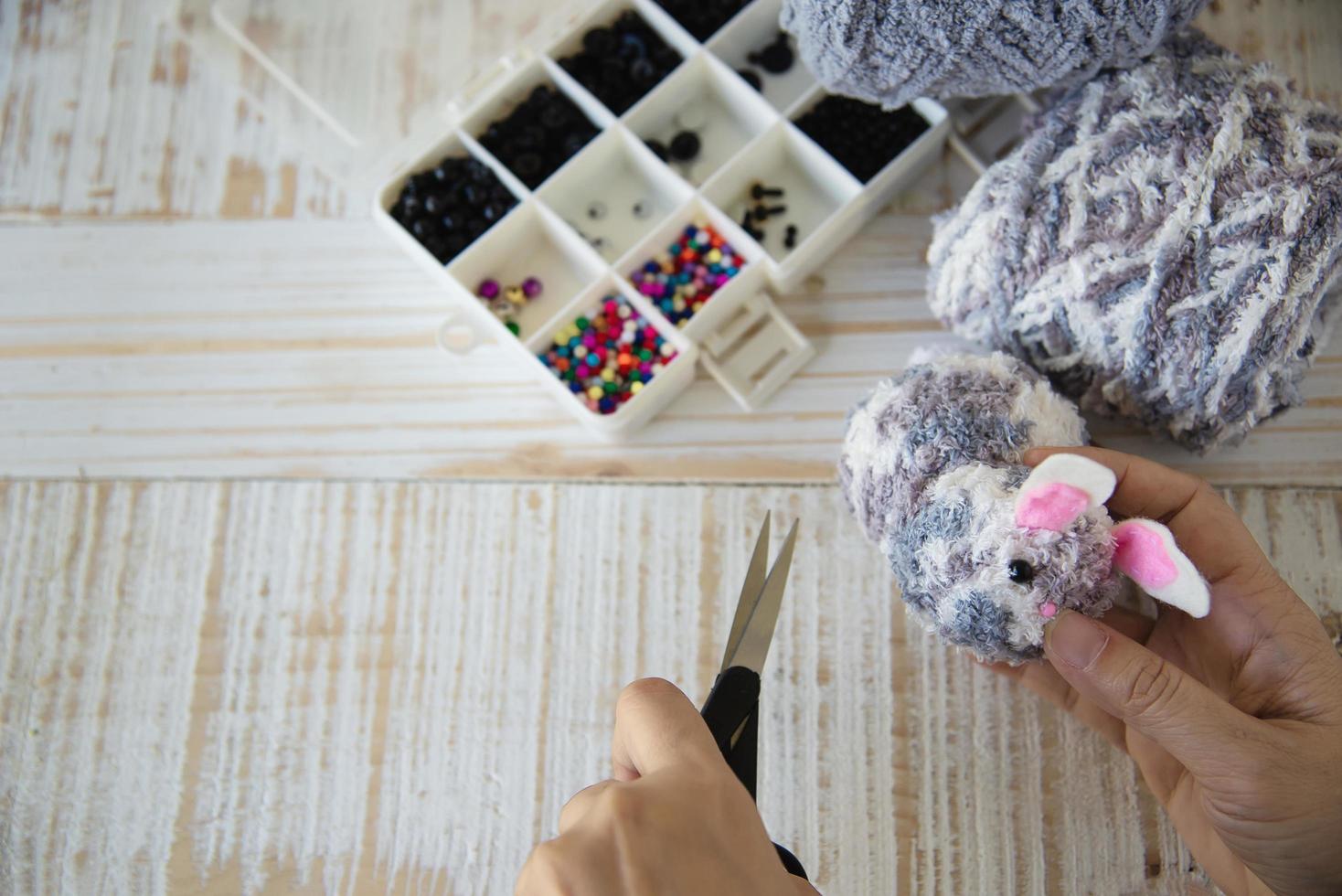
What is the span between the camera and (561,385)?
88 centimetres

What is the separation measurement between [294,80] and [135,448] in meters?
0.40

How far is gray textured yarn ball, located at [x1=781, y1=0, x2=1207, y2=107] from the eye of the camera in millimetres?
689

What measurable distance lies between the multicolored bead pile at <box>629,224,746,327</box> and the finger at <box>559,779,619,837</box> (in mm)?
447

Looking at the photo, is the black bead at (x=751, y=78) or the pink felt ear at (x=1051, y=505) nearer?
the pink felt ear at (x=1051, y=505)

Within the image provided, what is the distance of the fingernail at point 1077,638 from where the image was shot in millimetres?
609

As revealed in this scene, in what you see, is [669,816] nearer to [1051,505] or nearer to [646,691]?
[646,691]

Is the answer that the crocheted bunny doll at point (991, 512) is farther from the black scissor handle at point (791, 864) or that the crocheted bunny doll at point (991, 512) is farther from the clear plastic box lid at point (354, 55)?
the clear plastic box lid at point (354, 55)

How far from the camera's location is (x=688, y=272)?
0.93 meters

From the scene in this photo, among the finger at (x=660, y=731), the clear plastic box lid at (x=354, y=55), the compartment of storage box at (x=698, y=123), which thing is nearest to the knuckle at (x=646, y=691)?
the finger at (x=660, y=731)

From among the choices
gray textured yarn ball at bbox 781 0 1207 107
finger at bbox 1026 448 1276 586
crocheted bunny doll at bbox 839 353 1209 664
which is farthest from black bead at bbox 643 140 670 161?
finger at bbox 1026 448 1276 586

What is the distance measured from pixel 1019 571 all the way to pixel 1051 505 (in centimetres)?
4

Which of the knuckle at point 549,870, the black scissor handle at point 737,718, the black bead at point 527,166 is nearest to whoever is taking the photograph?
the knuckle at point 549,870

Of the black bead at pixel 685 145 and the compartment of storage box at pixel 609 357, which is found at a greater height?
the black bead at pixel 685 145

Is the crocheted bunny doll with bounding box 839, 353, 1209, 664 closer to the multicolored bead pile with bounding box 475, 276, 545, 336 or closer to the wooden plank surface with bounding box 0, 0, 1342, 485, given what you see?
the wooden plank surface with bounding box 0, 0, 1342, 485
